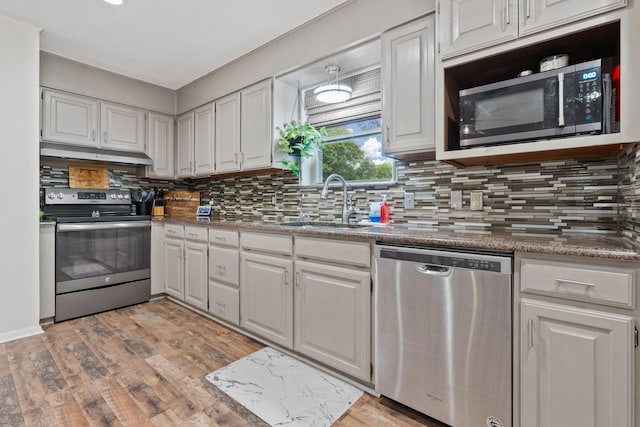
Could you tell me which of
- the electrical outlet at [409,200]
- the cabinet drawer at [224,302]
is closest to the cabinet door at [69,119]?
the cabinet drawer at [224,302]

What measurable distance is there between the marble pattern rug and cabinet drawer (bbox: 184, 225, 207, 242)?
1.21 meters

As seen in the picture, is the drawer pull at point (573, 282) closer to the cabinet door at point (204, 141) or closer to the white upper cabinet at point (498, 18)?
the white upper cabinet at point (498, 18)

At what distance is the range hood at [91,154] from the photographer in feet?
9.70

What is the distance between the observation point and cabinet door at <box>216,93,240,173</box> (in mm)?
3150

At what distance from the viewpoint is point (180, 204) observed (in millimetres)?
3879

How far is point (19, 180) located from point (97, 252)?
83cm

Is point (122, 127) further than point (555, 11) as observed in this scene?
Yes

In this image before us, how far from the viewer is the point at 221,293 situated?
272 cm

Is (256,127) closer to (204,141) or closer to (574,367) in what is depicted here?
(204,141)

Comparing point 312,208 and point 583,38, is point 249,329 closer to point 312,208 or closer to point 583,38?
point 312,208

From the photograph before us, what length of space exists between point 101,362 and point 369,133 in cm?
252

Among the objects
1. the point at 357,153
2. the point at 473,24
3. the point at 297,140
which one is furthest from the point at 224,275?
the point at 473,24

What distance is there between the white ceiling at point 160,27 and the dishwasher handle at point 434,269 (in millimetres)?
1907

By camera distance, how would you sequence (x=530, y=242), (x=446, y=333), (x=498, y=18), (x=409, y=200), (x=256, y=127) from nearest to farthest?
1. (x=530, y=242)
2. (x=446, y=333)
3. (x=498, y=18)
4. (x=409, y=200)
5. (x=256, y=127)
